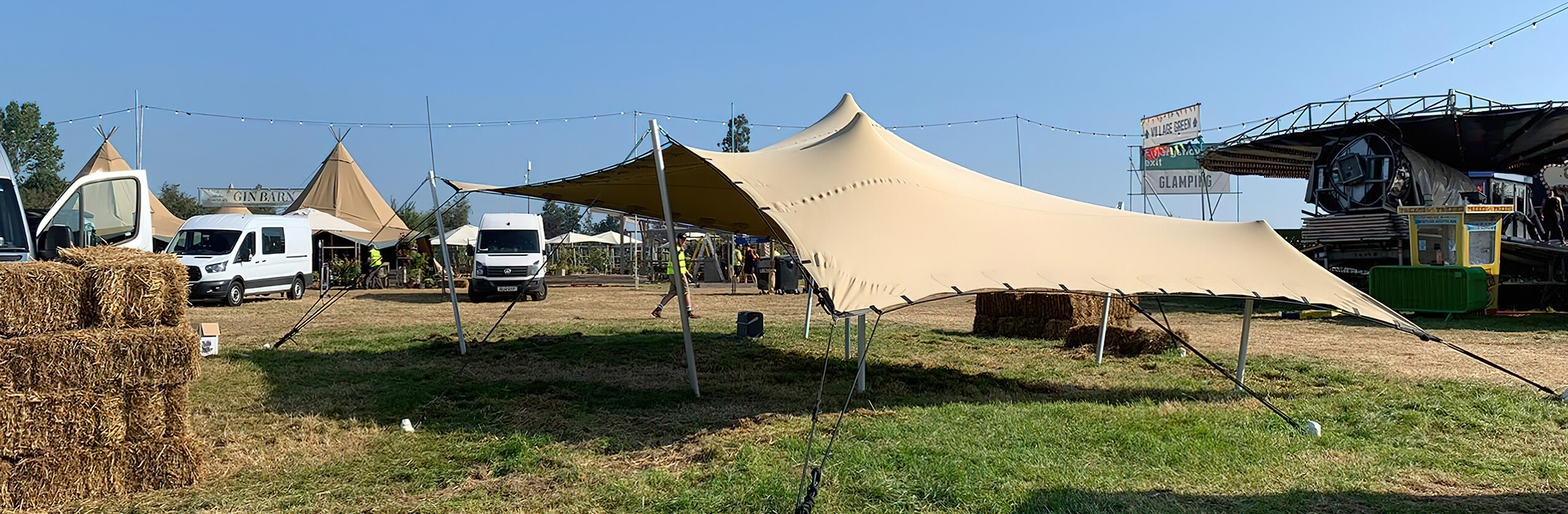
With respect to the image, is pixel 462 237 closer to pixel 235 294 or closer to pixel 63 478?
pixel 235 294

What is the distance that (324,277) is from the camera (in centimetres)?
2542

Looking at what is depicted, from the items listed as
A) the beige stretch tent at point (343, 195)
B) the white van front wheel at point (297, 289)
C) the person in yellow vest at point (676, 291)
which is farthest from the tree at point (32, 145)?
the person in yellow vest at point (676, 291)

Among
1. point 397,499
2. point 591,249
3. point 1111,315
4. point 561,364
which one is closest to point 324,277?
point 591,249

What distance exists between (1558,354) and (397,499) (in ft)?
36.2

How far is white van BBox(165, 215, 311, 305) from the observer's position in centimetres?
1706

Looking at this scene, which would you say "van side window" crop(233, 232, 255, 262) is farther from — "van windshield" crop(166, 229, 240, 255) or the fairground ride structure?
the fairground ride structure

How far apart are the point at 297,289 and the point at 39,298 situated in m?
17.4

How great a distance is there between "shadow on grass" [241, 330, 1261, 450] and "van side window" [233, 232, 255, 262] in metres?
9.72

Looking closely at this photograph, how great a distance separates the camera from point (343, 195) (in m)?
32.8

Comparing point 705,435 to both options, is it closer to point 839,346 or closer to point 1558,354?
point 839,346

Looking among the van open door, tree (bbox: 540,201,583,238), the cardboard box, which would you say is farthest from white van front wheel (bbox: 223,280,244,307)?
tree (bbox: 540,201,583,238)

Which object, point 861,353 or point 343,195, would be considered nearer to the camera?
point 861,353

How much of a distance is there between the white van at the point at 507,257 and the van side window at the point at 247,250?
13.7 ft

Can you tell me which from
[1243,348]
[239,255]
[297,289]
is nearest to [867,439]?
[1243,348]
